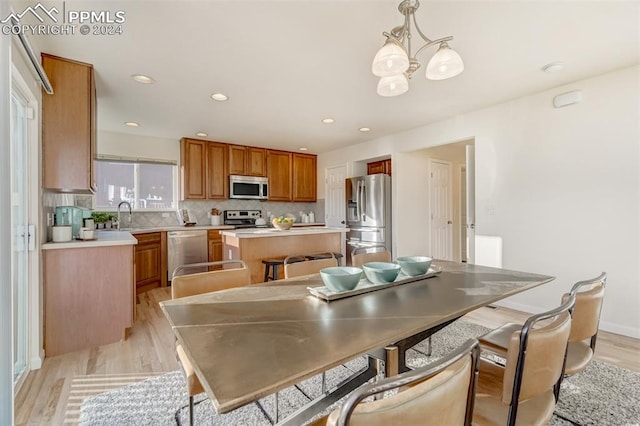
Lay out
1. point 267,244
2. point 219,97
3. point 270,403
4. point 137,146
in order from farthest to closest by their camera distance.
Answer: point 137,146 → point 267,244 → point 219,97 → point 270,403

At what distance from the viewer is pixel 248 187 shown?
17.7 ft

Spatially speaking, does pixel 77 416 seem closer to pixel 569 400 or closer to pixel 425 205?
pixel 569 400

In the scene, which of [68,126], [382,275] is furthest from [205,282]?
[68,126]

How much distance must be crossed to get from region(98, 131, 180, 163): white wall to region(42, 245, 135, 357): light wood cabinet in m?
2.66

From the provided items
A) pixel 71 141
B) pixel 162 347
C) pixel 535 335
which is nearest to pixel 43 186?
pixel 71 141

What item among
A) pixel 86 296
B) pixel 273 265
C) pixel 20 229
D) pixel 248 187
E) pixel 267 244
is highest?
pixel 248 187

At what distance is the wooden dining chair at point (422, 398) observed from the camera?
563 millimetres

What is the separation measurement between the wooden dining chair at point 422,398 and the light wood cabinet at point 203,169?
4801mm

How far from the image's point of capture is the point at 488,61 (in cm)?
244

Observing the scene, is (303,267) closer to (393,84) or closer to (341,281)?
(341,281)

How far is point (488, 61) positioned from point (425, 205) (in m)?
2.96

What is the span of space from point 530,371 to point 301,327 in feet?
2.40

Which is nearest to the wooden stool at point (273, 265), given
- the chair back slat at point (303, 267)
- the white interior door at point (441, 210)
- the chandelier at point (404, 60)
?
the chair back slat at point (303, 267)

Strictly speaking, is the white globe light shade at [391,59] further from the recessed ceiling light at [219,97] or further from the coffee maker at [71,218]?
the coffee maker at [71,218]
